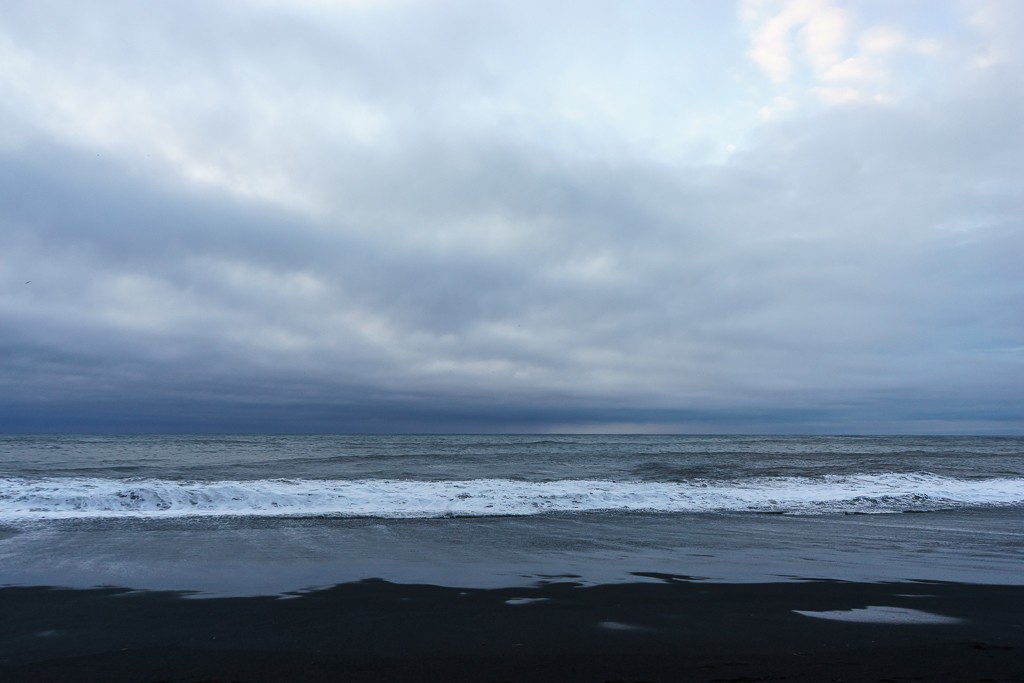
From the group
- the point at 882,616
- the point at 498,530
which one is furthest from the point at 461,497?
the point at 882,616

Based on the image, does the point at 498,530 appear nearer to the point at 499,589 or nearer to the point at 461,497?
the point at 499,589

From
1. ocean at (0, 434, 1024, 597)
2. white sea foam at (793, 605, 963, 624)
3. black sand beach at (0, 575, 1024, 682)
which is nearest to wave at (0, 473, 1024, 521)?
ocean at (0, 434, 1024, 597)

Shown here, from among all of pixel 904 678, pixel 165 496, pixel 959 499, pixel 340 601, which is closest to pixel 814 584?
pixel 904 678

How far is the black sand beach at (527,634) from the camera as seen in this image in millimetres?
5102

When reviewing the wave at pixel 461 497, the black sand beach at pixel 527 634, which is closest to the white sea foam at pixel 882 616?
the black sand beach at pixel 527 634

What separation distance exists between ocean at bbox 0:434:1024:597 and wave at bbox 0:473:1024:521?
91 mm

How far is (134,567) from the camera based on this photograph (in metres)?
9.01

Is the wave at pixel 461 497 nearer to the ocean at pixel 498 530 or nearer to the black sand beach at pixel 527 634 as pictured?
the ocean at pixel 498 530

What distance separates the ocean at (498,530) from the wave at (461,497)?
91 millimetres

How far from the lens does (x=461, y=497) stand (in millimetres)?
18641

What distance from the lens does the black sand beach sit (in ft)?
16.7

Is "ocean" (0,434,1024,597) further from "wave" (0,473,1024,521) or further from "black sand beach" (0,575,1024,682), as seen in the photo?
"black sand beach" (0,575,1024,682)

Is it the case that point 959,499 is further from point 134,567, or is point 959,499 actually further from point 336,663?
point 134,567

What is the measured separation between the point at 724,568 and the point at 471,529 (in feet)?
19.9
